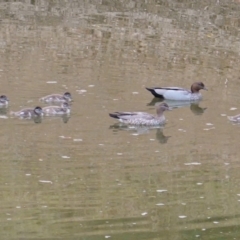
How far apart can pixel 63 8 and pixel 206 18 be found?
4173 millimetres

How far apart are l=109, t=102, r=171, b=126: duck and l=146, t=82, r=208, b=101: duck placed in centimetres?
163

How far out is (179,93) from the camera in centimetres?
1753

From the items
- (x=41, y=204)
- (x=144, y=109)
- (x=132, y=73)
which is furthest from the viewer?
(x=132, y=73)

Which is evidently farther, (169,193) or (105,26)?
(105,26)

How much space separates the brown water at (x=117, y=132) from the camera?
10.4m

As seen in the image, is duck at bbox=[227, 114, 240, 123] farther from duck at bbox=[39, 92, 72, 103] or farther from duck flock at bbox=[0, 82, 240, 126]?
duck at bbox=[39, 92, 72, 103]

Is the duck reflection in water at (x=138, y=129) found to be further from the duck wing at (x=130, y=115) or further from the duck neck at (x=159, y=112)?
the duck neck at (x=159, y=112)

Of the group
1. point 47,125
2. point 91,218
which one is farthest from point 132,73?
point 91,218

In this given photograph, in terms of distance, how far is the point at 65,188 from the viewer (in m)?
11.5

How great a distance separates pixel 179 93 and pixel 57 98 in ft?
9.16

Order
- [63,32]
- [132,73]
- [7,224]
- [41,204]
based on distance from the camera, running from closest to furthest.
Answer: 1. [7,224]
2. [41,204]
3. [132,73]
4. [63,32]

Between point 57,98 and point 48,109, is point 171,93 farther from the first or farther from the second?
point 48,109

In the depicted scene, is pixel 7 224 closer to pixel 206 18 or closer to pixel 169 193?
pixel 169 193

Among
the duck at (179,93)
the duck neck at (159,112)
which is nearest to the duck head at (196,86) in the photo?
the duck at (179,93)
